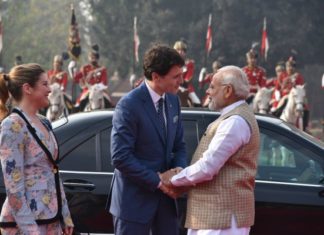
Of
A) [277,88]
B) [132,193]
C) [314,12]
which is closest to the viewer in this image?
[132,193]

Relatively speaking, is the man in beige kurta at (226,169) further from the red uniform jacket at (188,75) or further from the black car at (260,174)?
the red uniform jacket at (188,75)

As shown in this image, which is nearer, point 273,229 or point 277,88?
point 273,229

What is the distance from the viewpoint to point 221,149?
4461mm

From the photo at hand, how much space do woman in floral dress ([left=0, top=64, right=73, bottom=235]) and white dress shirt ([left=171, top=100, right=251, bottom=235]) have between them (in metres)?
0.75

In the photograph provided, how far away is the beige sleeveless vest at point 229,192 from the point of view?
450cm

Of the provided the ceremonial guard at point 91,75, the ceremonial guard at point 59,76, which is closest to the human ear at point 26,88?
the ceremonial guard at point 91,75

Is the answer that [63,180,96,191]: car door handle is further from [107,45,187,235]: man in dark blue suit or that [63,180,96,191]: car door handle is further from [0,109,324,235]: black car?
[107,45,187,235]: man in dark blue suit

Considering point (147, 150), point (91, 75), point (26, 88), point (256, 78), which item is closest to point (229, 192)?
point (147, 150)

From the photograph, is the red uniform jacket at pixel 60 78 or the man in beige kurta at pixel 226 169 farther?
the red uniform jacket at pixel 60 78

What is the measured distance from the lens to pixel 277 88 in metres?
22.1

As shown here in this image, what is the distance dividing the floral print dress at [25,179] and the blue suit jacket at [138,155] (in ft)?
1.37

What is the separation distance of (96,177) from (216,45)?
36.8 metres

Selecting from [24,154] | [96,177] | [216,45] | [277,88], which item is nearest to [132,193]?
[24,154]

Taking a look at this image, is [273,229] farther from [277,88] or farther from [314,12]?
[314,12]
